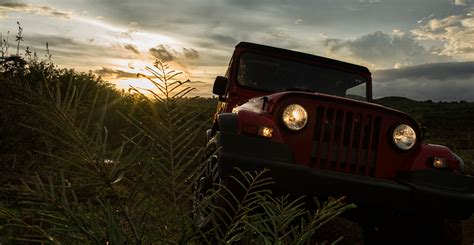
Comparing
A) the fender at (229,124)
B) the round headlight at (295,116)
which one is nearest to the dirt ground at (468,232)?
the round headlight at (295,116)

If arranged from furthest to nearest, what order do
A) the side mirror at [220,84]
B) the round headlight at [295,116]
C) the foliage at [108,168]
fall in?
the side mirror at [220,84] → the round headlight at [295,116] → the foliage at [108,168]

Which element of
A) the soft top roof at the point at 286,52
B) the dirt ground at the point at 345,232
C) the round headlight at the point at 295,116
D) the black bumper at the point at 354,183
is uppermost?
the soft top roof at the point at 286,52

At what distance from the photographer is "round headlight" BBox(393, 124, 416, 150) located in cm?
490

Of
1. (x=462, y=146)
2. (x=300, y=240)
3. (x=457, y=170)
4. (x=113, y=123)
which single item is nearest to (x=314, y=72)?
(x=457, y=170)

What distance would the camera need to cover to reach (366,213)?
207 inches

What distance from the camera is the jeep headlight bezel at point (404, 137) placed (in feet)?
16.1

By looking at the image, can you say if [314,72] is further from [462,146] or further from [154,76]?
[462,146]

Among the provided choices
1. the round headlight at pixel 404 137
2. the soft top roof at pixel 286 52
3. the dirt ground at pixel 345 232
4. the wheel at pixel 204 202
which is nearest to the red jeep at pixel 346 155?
the round headlight at pixel 404 137

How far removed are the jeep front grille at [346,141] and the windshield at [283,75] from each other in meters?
1.74

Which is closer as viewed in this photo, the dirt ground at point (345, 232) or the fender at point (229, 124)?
the fender at point (229, 124)

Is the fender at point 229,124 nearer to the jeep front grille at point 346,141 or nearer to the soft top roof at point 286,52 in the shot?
the jeep front grille at point 346,141

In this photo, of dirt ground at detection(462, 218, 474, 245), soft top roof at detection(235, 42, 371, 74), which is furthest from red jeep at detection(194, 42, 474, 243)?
dirt ground at detection(462, 218, 474, 245)

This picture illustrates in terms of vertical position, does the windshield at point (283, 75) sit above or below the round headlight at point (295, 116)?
above

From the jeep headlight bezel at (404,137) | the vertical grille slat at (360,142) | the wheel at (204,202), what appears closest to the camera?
the wheel at (204,202)
